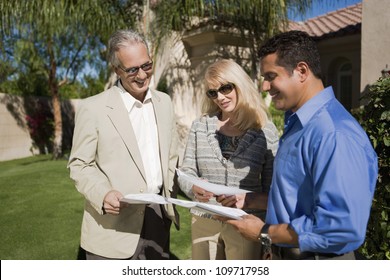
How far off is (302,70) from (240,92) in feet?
2.84

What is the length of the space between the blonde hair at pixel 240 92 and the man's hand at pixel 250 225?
2.72 ft

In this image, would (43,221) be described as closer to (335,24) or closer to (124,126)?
(124,126)

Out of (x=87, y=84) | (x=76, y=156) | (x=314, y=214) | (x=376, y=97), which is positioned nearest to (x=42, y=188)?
(x=76, y=156)

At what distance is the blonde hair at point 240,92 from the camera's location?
2328mm

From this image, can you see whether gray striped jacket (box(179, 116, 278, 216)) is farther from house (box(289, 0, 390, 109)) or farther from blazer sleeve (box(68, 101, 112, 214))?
house (box(289, 0, 390, 109))

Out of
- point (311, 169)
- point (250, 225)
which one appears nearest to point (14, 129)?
point (250, 225)

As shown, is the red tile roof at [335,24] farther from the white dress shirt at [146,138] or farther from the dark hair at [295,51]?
the dark hair at [295,51]

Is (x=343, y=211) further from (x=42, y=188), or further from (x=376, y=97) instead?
(x=42, y=188)

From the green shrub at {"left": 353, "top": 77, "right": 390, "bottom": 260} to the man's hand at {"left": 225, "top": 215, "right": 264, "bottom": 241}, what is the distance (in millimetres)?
1748

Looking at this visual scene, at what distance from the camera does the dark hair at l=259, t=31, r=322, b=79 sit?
148cm

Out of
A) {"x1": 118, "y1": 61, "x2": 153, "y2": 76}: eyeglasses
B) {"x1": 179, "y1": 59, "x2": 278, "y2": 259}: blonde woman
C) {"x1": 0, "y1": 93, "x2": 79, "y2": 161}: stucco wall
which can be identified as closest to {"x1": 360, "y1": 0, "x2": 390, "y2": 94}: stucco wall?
{"x1": 179, "y1": 59, "x2": 278, "y2": 259}: blonde woman

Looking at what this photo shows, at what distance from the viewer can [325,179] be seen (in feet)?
4.15
